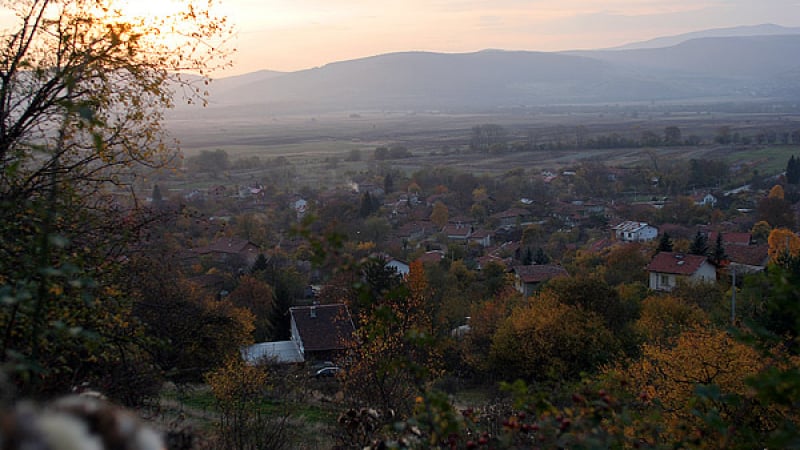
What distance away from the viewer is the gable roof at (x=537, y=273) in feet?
96.9

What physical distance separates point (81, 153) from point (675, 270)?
2597 cm

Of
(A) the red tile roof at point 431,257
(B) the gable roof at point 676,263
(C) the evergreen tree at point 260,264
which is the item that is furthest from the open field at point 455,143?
(B) the gable roof at point 676,263

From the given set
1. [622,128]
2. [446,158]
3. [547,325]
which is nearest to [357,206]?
[547,325]

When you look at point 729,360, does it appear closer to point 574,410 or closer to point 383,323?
point 574,410

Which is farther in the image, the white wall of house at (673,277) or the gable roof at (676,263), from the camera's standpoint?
the gable roof at (676,263)

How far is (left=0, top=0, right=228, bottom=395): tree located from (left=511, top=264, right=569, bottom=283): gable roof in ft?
81.5

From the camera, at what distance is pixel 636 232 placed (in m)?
43.8

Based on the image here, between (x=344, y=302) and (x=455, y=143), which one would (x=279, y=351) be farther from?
(x=455, y=143)

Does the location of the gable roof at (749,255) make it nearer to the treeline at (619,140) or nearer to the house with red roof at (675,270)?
the house with red roof at (675,270)

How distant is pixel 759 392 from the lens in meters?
2.64

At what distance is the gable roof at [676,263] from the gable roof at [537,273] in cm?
374

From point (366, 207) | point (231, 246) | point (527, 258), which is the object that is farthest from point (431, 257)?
point (366, 207)

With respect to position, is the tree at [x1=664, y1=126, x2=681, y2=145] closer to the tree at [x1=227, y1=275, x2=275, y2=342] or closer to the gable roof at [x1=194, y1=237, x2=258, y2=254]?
the gable roof at [x1=194, y1=237, x2=258, y2=254]

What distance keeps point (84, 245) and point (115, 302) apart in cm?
94
